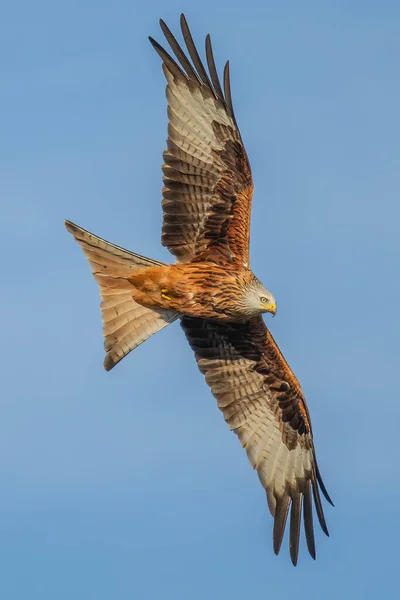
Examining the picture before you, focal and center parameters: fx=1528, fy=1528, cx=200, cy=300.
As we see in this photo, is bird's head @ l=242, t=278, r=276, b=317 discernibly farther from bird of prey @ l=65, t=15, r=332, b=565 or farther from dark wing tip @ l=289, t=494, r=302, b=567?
dark wing tip @ l=289, t=494, r=302, b=567

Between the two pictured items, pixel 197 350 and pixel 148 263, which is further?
pixel 197 350

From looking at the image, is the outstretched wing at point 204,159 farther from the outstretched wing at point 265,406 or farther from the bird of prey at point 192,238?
the outstretched wing at point 265,406

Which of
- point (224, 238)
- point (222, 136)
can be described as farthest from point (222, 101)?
point (224, 238)

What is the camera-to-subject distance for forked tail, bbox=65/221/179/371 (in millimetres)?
17125

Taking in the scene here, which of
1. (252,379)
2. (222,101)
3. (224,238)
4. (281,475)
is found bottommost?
(281,475)

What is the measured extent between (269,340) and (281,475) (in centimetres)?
165

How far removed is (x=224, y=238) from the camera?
680 inches

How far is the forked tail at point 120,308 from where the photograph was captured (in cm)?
1712

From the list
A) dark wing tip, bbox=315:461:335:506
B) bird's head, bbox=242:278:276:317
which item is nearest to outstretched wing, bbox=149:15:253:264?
bird's head, bbox=242:278:276:317

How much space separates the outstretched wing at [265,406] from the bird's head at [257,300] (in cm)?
130

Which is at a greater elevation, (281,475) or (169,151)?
(169,151)

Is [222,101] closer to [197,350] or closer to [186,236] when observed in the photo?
[186,236]

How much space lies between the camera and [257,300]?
55.0ft

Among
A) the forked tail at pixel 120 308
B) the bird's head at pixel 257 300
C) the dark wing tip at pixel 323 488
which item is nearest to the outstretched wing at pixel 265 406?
the dark wing tip at pixel 323 488
